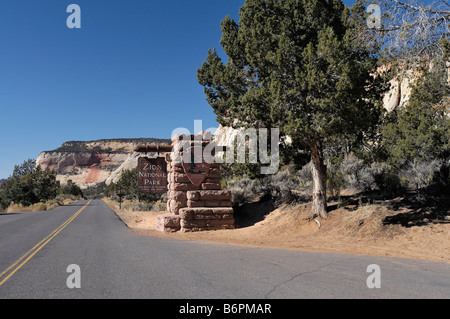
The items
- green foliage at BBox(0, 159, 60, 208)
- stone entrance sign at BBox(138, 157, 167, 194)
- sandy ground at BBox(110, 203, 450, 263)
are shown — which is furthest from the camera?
green foliage at BBox(0, 159, 60, 208)

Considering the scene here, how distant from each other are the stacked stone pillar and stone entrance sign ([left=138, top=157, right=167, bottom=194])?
1842mm

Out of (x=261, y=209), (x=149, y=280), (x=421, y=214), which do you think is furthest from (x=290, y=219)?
(x=149, y=280)

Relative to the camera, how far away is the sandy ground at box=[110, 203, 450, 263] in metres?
9.23

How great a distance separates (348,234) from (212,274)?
6710 mm

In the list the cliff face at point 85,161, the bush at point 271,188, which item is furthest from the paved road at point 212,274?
the cliff face at point 85,161

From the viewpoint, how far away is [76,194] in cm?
10188

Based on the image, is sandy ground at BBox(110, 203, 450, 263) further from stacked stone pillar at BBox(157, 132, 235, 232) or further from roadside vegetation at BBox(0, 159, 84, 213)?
roadside vegetation at BBox(0, 159, 84, 213)

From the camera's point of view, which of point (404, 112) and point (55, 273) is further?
point (404, 112)

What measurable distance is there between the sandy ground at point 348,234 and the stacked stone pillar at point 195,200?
585 millimetres

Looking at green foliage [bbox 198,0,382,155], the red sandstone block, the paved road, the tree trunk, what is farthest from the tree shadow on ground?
the paved road

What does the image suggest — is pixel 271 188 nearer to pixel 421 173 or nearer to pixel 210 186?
pixel 210 186

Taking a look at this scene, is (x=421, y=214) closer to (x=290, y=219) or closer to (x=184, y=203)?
(x=290, y=219)

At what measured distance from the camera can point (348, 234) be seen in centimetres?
1111
